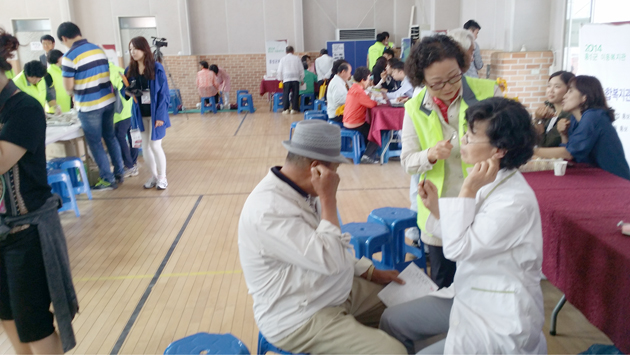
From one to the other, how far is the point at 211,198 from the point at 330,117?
96.4 inches

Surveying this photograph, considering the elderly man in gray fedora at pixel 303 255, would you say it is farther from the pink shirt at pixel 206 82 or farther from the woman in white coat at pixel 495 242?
the pink shirt at pixel 206 82

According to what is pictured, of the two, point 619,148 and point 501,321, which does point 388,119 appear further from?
point 501,321

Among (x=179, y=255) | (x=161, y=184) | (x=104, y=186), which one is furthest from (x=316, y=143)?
(x=104, y=186)

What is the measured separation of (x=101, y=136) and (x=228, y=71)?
8.06 meters

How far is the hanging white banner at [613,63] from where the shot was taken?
13.9 feet

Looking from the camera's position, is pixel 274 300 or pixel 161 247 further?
pixel 161 247

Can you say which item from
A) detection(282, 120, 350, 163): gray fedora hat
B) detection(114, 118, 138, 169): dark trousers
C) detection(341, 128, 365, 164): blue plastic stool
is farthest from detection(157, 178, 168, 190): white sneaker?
detection(282, 120, 350, 163): gray fedora hat

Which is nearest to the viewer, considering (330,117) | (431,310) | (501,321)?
(501,321)

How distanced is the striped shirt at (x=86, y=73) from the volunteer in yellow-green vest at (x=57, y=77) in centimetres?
101

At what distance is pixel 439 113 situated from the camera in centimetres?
210

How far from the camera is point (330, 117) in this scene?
6.78m

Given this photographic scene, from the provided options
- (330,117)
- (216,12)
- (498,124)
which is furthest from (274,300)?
(216,12)

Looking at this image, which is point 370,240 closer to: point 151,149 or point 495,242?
point 495,242

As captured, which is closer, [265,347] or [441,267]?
[265,347]
